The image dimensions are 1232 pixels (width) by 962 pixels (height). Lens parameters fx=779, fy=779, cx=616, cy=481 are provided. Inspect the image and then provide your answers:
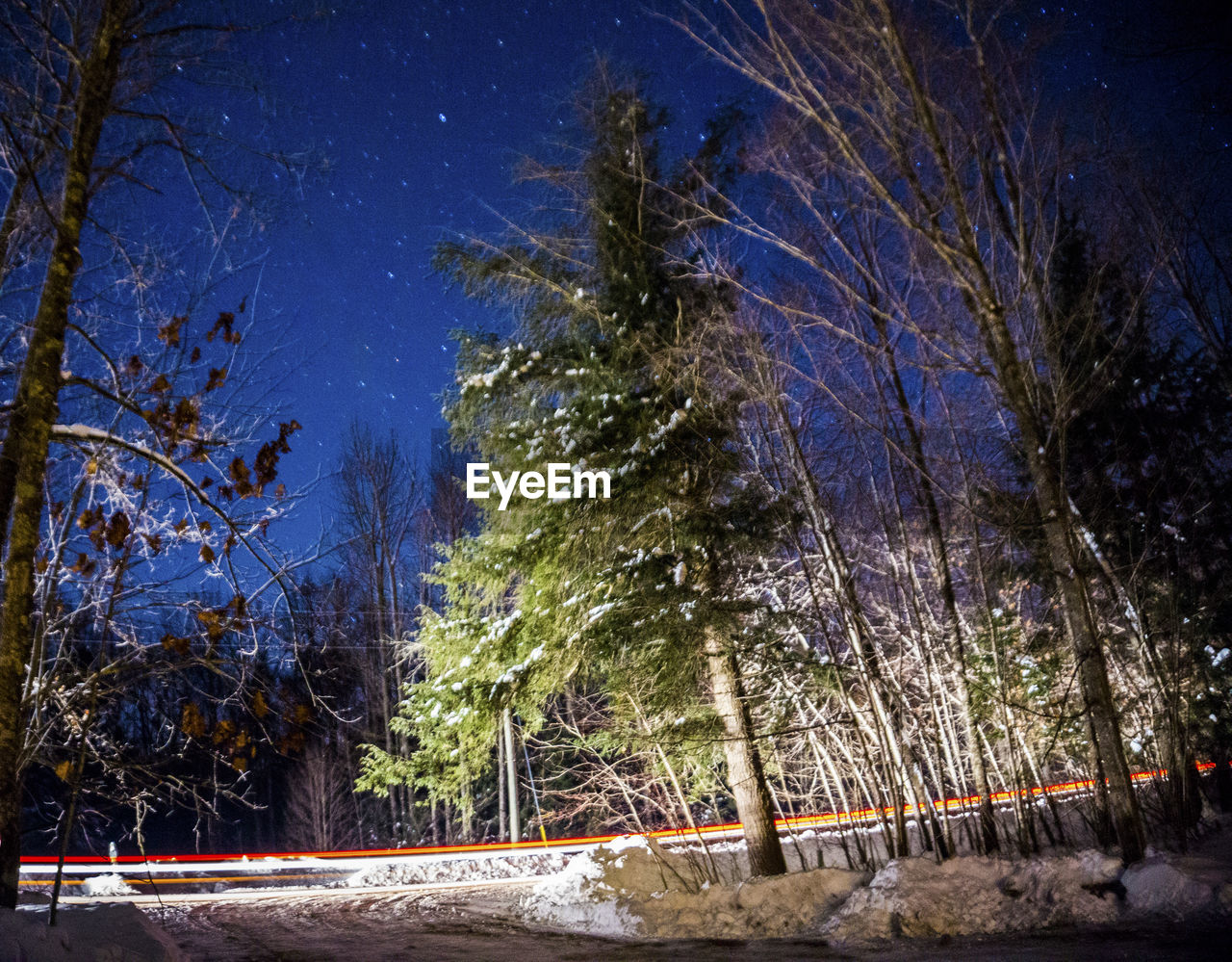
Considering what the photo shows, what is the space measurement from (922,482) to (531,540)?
16.5 feet

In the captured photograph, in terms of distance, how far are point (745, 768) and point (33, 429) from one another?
27.9ft

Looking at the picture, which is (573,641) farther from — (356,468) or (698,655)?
(356,468)

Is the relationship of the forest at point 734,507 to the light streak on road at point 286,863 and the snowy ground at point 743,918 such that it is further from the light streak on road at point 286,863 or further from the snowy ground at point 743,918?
the light streak on road at point 286,863

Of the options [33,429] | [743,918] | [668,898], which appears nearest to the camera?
[33,429]

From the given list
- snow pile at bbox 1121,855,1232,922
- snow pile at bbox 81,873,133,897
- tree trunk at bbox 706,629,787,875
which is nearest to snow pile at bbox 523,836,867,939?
tree trunk at bbox 706,629,787,875

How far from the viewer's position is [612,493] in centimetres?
1020

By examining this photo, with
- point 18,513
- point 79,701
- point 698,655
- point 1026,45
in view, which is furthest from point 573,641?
point 1026,45

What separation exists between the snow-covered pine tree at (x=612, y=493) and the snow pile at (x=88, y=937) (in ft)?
15.6

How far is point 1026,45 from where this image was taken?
7.16 meters

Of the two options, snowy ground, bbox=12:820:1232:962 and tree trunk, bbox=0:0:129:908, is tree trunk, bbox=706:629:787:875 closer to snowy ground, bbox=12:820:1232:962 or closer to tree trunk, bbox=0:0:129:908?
snowy ground, bbox=12:820:1232:962

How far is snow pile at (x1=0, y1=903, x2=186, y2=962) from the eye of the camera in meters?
3.95

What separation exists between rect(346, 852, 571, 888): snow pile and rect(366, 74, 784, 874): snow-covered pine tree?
20.6ft

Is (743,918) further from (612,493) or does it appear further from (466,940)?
(612,493)

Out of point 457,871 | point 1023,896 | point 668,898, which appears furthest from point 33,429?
point 457,871
